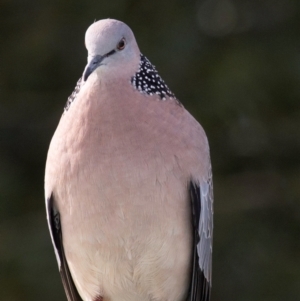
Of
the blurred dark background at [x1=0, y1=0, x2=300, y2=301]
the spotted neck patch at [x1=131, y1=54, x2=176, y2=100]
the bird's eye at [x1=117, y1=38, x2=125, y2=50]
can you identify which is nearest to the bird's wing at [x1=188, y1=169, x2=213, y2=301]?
the spotted neck patch at [x1=131, y1=54, x2=176, y2=100]

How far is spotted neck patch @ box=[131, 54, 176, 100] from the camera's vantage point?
4.00m

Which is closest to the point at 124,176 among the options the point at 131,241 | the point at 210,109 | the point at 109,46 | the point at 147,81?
the point at 131,241

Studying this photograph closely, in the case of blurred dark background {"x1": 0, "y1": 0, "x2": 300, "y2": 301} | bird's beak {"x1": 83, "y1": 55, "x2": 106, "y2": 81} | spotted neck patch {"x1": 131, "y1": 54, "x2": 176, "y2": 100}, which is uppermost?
bird's beak {"x1": 83, "y1": 55, "x2": 106, "y2": 81}

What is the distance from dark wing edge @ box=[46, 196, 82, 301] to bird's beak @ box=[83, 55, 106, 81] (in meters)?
0.78

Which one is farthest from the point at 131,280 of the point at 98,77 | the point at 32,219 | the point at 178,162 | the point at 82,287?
the point at 32,219

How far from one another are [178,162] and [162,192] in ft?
0.57

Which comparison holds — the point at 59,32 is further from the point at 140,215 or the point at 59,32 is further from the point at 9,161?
the point at 140,215

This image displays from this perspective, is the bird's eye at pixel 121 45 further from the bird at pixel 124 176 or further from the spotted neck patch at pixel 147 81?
the spotted neck patch at pixel 147 81

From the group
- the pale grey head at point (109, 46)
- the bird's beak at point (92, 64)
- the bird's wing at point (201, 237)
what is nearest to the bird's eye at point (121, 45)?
the pale grey head at point (109, 46)

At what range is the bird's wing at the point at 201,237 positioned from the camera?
13.8 ft

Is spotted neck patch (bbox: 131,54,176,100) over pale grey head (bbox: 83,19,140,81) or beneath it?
beneath

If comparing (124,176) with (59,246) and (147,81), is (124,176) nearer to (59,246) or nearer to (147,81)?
(147,81)

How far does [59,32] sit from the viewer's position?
7516 millimetres

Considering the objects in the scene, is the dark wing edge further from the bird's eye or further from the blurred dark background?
the blurred dark background
